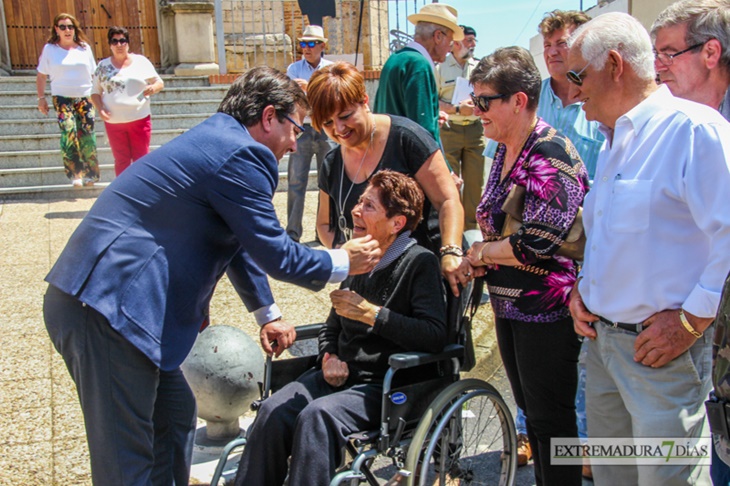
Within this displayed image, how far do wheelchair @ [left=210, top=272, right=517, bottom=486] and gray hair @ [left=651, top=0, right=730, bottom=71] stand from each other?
50.7 inches

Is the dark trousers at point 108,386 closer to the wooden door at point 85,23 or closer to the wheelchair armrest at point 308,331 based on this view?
the wheelchair armrest at point 308,331

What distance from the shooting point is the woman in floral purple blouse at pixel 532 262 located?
2730 millimetres

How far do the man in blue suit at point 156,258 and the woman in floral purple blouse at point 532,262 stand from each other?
75cm

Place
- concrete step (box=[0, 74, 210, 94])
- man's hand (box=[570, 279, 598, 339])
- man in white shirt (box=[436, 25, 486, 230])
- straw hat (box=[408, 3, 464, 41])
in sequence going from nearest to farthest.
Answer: man's hand (box=[570, 279, 598, 339]), straw hat (box=[408, 3, 464, 41]), man in white shirt (box=[436, 25, 486, 230]), concrete step (box=[0, 74, 210, 94])

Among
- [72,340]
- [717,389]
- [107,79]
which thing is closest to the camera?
[717,389]

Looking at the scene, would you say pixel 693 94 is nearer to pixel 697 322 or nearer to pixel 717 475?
pixel 697 322

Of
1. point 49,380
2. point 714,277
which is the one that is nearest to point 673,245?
point 714,277

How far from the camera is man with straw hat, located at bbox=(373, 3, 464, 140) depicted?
4.45m

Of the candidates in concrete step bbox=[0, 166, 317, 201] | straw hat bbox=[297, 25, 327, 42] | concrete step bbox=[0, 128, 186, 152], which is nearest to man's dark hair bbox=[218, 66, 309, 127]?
straw hat bbox=[297, 25, 327, 42]

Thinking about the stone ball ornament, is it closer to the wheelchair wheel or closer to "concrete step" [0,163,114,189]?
the wheelchair wheel

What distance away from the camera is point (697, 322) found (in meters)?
2.10

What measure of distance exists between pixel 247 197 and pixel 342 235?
108 centimetres

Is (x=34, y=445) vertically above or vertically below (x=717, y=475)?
below

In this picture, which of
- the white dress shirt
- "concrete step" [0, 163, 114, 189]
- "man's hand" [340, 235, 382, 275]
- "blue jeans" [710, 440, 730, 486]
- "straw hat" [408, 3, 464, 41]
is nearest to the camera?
"blue jeans" [710, 440, 730, 486]
